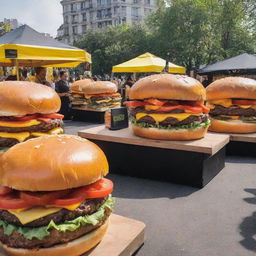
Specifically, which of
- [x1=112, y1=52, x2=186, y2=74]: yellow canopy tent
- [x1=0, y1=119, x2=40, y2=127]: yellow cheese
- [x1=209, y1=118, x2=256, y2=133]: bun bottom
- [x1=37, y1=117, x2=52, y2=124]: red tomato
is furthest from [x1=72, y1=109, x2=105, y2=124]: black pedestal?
[x1=0, y1=119, x2=40, y2=127]: yellow cheese

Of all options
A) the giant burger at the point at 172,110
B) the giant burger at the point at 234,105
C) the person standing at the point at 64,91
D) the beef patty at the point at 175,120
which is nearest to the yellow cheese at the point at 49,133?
the giant burger at the point at 172,110

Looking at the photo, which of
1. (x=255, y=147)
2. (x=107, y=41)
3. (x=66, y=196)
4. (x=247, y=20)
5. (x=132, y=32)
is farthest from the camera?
(x=107, y=41)

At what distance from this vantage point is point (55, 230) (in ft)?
7.62

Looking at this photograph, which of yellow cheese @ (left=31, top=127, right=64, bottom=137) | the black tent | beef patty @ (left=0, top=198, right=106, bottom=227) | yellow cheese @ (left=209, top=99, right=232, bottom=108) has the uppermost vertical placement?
the black tent

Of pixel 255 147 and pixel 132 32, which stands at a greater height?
pixel 132 32

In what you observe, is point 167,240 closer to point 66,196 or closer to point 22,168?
point 66,196

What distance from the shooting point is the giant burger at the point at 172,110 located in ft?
16.4

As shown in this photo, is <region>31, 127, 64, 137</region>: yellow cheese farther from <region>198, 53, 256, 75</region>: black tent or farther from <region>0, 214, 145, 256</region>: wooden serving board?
<region>198, 53, 256, 75</region>: black tent

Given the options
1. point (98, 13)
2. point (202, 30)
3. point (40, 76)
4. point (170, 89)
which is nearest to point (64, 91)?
point (40, 76)

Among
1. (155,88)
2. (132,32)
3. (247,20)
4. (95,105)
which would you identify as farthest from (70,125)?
(132,32)

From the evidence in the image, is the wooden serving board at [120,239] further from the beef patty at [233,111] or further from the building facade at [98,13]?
the building facade at [98,13]

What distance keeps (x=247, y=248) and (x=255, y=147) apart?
3740 mm

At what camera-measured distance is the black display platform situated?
4.66 m

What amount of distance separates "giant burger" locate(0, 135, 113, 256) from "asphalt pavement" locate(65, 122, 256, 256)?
831 millimetres
